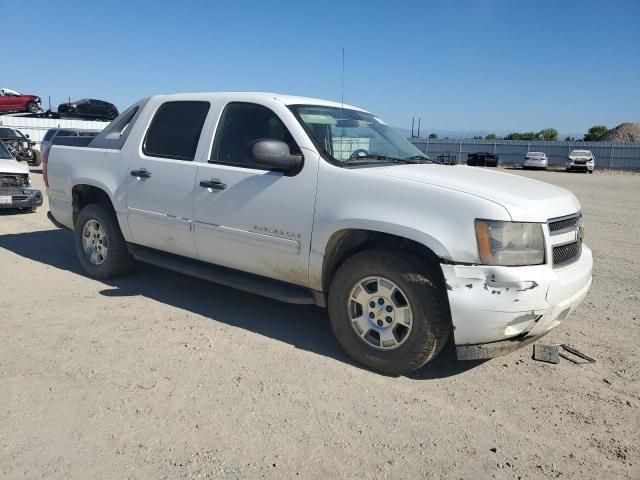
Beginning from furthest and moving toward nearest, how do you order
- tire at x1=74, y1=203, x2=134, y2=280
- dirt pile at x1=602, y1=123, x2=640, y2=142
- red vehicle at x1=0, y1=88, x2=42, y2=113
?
dirt pile at x1=602, y1=123, x2=640, y2=142, red vehicle at x1=0, y1=88, x2=42, y2=113, tire at x1=74, y1=203, x2=134, y2=280

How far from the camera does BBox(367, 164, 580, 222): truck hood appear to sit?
3.45 meters

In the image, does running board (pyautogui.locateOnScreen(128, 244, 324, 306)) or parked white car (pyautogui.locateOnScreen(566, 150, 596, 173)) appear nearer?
running board (pyautogui.locateOnScreen(128, 244, 324, 306))

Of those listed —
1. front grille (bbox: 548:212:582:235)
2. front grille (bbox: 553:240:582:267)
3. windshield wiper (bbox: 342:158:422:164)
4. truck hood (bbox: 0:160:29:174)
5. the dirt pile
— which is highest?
the dirt pile

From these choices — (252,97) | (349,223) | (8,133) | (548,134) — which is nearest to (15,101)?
(8,133)

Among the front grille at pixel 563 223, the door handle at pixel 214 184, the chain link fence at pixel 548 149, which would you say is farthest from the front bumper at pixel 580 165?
the door handle at pixel 214 184

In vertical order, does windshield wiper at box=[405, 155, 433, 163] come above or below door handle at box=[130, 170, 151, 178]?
above

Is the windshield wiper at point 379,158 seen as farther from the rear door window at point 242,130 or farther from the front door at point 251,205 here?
the rear door window at point 242,130

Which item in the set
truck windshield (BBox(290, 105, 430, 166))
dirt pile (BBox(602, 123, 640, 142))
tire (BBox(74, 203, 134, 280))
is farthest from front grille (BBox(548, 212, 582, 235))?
dirt pile (BBox(602, 123, 640, 142))

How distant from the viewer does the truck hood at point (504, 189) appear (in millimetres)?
3449

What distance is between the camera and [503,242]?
3375mm

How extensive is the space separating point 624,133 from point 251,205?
6992 centimetres

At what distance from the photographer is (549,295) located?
3.45 m

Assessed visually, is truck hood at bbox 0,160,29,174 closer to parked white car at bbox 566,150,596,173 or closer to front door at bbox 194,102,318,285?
front door at bbox 194,102,318,285

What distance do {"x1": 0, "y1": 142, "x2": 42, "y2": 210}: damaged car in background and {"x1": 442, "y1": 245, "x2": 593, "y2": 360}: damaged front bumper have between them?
932 cm
